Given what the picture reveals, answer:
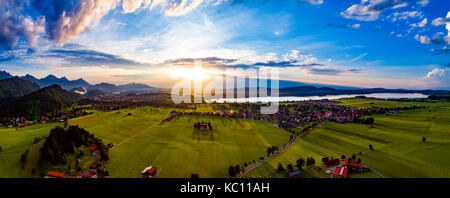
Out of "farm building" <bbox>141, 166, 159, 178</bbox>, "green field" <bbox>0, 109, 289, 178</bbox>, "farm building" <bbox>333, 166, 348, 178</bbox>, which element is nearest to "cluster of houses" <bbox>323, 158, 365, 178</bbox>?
"farm building" <bbox>333, 166, 348, 178</bbox>

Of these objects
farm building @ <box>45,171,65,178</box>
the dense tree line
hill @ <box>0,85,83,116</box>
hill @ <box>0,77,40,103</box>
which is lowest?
farm building @ <box>45,171,65,178</box>

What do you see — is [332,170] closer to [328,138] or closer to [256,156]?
[256,156]

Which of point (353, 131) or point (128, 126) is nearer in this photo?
point (353, 131)

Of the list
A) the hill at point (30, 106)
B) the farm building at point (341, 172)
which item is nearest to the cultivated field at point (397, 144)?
the farm building at point (341, 172)

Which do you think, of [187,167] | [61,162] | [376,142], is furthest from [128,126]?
[376,142]

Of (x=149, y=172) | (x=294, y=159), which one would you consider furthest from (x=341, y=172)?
(x=149, y=172)

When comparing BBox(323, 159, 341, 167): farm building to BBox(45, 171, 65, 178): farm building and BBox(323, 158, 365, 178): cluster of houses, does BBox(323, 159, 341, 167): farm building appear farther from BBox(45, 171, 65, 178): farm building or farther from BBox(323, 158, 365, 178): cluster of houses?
BBox(45, 171, 65, 178): farm building

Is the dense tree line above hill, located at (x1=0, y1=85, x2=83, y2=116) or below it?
below
